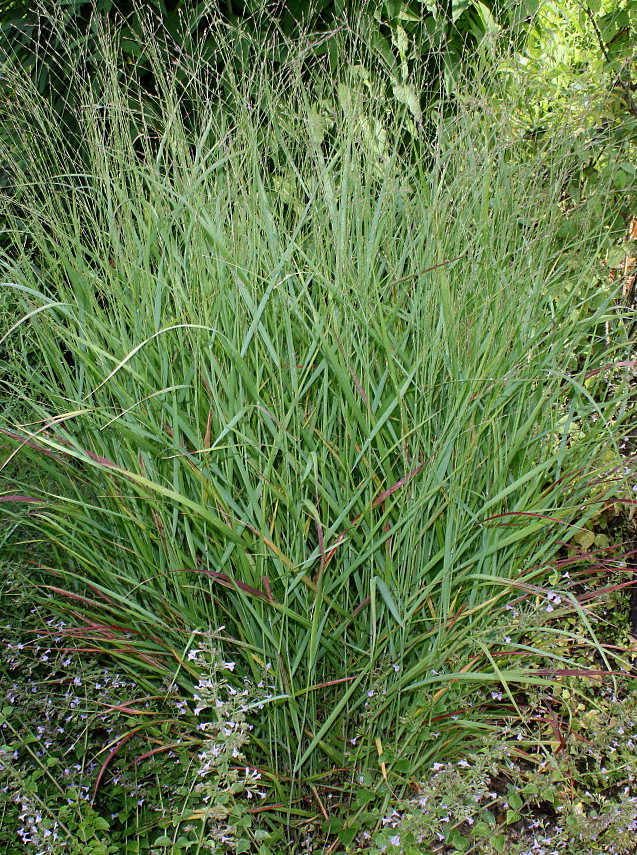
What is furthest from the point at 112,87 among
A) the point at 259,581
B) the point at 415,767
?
the point at 415,767

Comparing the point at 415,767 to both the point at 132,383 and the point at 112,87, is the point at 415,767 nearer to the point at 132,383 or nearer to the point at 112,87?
the point at 132,383

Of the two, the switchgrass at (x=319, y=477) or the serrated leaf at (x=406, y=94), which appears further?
the serrated leaf at (x=406, y=94)

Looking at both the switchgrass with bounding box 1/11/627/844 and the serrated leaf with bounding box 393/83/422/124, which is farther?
the serrated leaf with bounding box 393/83/422/124

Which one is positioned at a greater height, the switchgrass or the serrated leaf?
the serrated leaf

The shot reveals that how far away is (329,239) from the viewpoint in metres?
1.75

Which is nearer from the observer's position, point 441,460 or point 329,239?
point 441,460

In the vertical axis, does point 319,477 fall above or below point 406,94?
below

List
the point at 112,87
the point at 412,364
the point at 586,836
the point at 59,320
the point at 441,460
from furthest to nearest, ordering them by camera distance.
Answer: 1. the point at 59,320
2. the point at 112,87
3. the point at 412,364
4. the point at 441,460
5. the point at 586,836

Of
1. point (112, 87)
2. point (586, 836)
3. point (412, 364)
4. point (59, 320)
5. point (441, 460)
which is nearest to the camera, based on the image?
point (586, 836)

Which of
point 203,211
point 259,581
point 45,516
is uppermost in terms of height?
point 203,211

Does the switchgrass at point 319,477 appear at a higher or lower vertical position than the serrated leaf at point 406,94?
lower

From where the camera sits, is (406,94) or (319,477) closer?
(319,477)

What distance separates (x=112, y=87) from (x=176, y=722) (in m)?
1.54

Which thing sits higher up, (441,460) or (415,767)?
(441,460)
